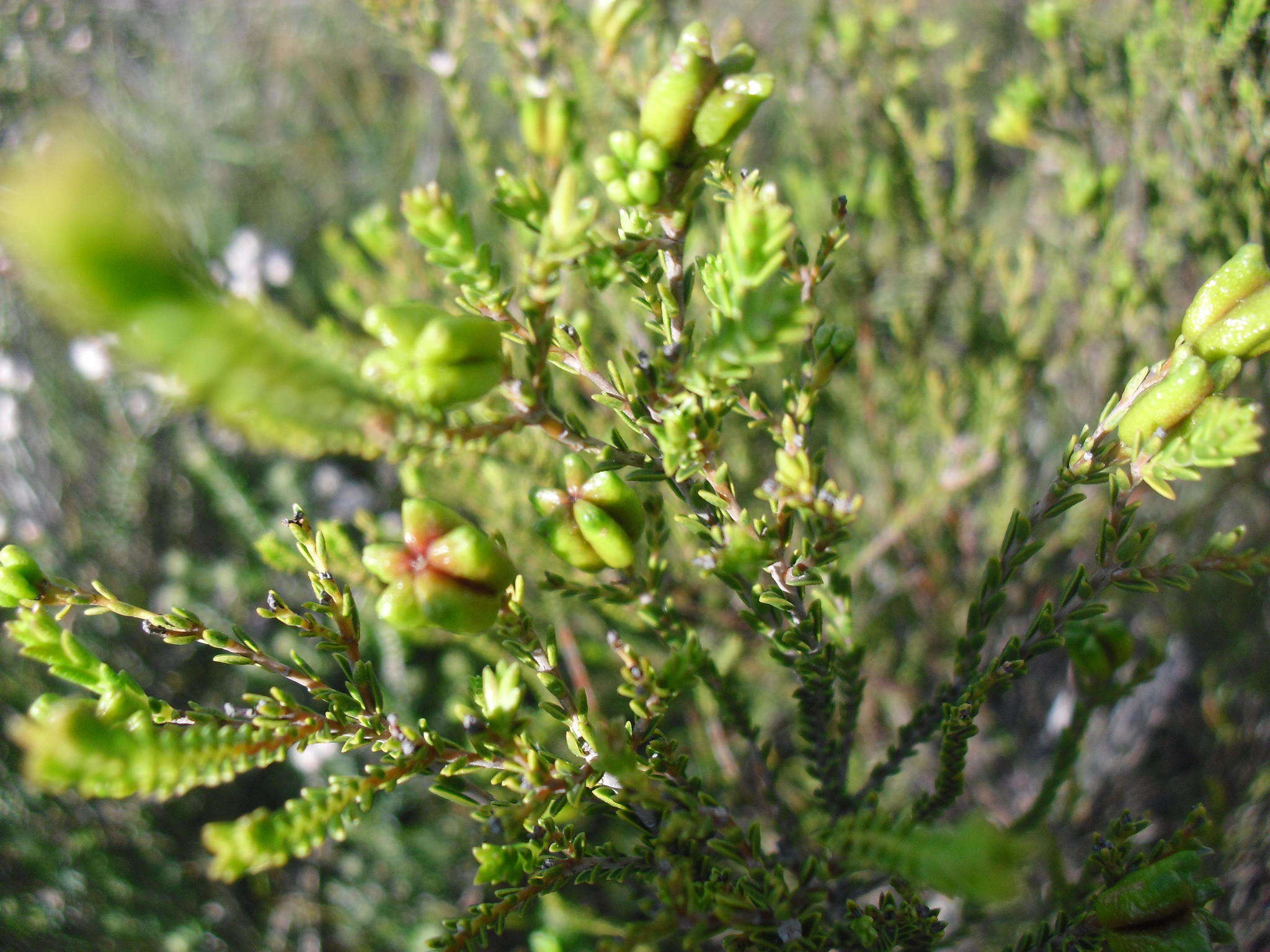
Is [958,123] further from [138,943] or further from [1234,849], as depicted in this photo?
[138,943]

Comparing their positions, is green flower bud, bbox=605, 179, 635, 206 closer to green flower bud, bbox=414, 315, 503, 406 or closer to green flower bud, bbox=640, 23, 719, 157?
green flower bud, bbox=640, 23, 719, 157

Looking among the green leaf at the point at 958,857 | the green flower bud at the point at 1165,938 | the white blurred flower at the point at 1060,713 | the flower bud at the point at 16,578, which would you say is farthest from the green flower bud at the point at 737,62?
the white blurred flower at the point at 1060,713

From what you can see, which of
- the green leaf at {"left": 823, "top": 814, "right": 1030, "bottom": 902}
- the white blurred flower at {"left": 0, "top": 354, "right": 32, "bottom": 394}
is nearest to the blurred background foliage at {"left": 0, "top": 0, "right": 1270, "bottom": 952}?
the white blurred flower at {"left": 0, "top": 354, "right": 32, "bottom": 394}

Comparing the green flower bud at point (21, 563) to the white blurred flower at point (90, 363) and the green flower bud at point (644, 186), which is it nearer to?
the green flower bud at point (644, 186)

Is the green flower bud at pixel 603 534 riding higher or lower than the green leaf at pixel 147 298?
lower

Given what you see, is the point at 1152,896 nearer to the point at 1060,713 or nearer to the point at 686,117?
the point at 686,117
